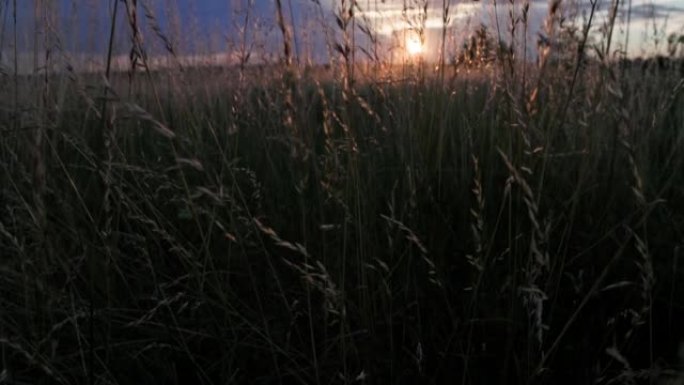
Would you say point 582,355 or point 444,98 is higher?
point 444,98

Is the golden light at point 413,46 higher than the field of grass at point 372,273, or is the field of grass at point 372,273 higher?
the golden light at point 413,46

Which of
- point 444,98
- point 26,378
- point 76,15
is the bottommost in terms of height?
point 26,378

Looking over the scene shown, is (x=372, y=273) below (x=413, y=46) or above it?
below

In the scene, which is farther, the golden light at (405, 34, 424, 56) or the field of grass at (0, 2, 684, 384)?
the golden light at (405, 34, 424, 56)

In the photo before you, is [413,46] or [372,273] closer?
[372,273]

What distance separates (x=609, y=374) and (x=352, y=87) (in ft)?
2.67

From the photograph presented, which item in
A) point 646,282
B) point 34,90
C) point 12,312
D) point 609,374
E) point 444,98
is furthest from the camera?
point 34,90

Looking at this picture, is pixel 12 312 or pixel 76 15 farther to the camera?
pixel 76 15

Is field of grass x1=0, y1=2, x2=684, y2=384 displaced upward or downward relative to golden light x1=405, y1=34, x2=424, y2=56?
downward

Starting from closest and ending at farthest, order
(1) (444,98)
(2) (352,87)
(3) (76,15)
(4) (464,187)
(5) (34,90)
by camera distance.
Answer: (2) (352,87) → (4) (464,187) → (1) (444,98) → (5) (34,90) → (3) (76,15)

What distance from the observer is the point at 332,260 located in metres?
1.54

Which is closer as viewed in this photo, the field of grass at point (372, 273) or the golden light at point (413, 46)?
the field of grass at point (372, 273)

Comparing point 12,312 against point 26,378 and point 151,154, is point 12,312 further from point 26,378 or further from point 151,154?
point 151,154

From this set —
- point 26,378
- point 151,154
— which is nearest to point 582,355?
point 26,378
